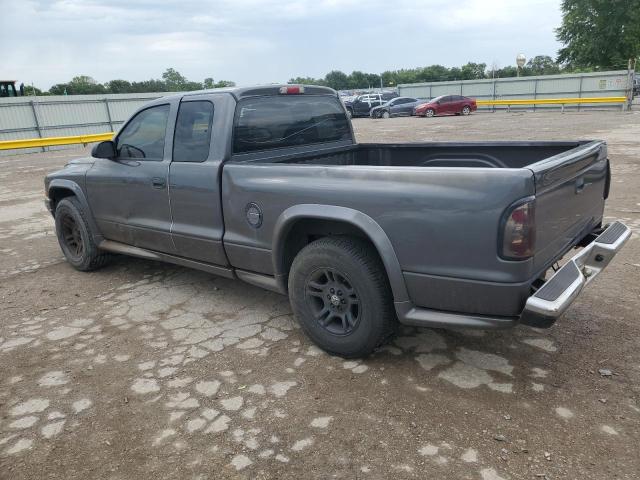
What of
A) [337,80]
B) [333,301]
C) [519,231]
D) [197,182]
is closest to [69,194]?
[197,182]

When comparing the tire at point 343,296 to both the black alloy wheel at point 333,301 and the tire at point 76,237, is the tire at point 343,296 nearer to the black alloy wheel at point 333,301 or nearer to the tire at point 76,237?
the black alloy wheel at point 333,301

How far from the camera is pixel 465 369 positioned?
3.16 m

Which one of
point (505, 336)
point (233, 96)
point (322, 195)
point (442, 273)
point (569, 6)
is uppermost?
point (569, 6)

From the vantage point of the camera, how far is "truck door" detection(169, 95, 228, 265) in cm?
383

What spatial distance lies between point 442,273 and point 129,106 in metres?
26.3

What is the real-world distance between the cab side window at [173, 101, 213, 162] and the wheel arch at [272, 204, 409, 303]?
986 mm

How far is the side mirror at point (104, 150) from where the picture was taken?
459 centimetres

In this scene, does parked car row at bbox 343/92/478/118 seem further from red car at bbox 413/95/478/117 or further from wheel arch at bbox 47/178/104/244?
wheel arch at bbox 47/178/104/244

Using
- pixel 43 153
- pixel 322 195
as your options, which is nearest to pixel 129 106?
pixel 43 153

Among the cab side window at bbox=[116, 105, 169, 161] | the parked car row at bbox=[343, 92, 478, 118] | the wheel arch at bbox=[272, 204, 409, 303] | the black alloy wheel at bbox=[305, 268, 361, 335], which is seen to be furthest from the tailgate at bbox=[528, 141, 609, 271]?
the parked car row at bbox=[343, 92, 478, 118]

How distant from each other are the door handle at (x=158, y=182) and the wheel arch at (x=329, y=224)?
4.40ft

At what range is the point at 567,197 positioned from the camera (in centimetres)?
297

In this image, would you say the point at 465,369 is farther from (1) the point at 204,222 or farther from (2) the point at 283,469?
(1) the point at 204,222

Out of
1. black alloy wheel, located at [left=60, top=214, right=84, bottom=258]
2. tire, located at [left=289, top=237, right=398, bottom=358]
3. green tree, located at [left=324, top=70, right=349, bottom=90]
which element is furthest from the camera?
green tree, located at [left=324, top=70, right=349, bottom=90]
